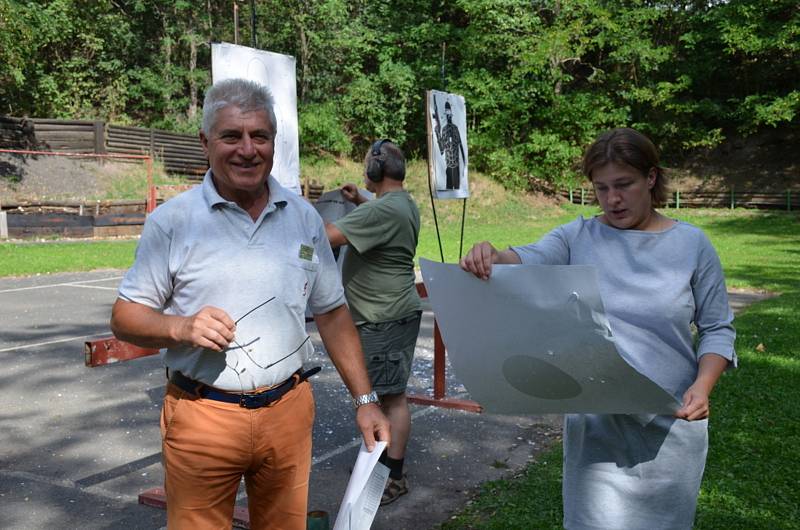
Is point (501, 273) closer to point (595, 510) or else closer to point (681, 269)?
point (681, 269)

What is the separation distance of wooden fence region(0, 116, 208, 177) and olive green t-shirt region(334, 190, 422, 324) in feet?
90.6

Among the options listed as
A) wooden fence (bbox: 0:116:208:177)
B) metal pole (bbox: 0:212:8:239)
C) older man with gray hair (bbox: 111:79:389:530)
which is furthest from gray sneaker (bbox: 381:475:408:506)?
wooden fence (bbox: 0:116:208:177)

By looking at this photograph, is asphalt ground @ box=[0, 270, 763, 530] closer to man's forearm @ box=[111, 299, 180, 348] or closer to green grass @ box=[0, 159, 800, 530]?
green grass @ box=[0, 159, 800, 530]

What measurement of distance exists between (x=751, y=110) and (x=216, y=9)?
2583cm

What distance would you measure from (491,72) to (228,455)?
3768cm

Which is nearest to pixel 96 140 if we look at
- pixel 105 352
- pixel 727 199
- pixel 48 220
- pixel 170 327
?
pixel 48 220

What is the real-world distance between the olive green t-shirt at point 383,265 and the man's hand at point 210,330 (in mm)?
2242

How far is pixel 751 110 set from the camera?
36.1 m

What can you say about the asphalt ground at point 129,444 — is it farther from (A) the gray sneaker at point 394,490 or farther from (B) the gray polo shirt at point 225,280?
(B) the gray polo shirt at point 225,280

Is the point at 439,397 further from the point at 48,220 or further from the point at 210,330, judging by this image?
the point at 48,220

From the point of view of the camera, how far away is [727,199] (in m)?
36.2

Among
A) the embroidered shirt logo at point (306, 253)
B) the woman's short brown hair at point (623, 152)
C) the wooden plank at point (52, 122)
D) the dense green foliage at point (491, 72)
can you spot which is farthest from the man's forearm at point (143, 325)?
the dense green foliage at point (491, 72)

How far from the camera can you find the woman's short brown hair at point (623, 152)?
2.43 m

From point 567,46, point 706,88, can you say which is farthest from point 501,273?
point 706,88
